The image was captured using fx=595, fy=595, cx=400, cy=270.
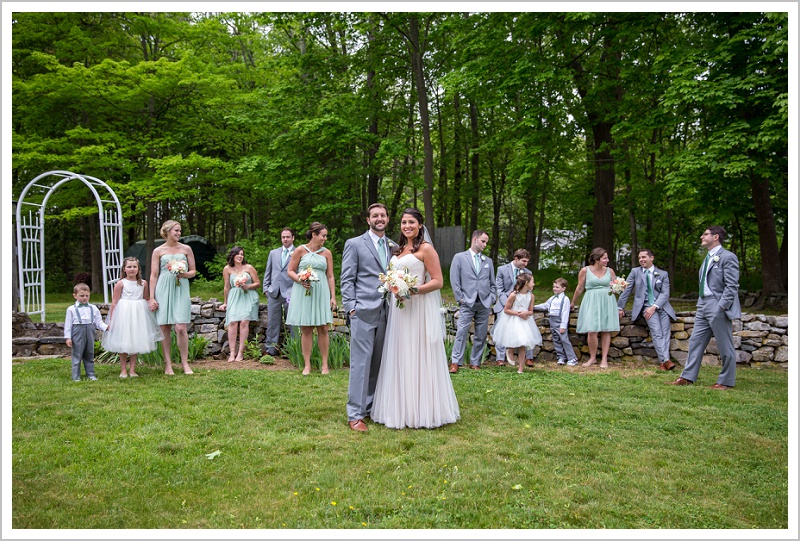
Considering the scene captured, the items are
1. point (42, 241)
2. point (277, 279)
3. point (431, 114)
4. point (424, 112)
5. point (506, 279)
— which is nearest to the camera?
point (506, 279)

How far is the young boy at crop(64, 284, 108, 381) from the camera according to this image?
7129 millimetres

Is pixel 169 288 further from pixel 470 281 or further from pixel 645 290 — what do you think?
pixel 645 290

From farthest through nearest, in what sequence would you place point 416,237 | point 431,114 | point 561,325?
1. point 431,114
2. point 561,325
3. point 416,237

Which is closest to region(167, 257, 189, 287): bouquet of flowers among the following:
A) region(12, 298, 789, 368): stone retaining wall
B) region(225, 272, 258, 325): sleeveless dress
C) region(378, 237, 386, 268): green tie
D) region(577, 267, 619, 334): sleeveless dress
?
region(225, 272, 258, 325): sleeveless dress

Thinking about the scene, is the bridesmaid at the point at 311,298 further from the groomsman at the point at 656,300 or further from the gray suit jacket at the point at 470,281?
the groomsman at the point at 656,300

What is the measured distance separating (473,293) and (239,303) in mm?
3577

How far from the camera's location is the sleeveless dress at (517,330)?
7992mm

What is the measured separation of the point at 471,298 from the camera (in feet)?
26.8

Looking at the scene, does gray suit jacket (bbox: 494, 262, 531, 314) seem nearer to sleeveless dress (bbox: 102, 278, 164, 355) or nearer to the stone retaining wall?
the stone retaining wall

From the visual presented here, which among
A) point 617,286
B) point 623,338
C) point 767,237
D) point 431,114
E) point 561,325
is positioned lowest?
point 623,338

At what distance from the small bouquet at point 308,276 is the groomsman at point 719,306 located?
4.79 m

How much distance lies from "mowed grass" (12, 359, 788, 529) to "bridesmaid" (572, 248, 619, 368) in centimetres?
190

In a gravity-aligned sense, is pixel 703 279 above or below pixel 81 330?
above

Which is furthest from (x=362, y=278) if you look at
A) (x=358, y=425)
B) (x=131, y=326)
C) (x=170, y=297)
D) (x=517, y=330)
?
(x=131, y=326)
